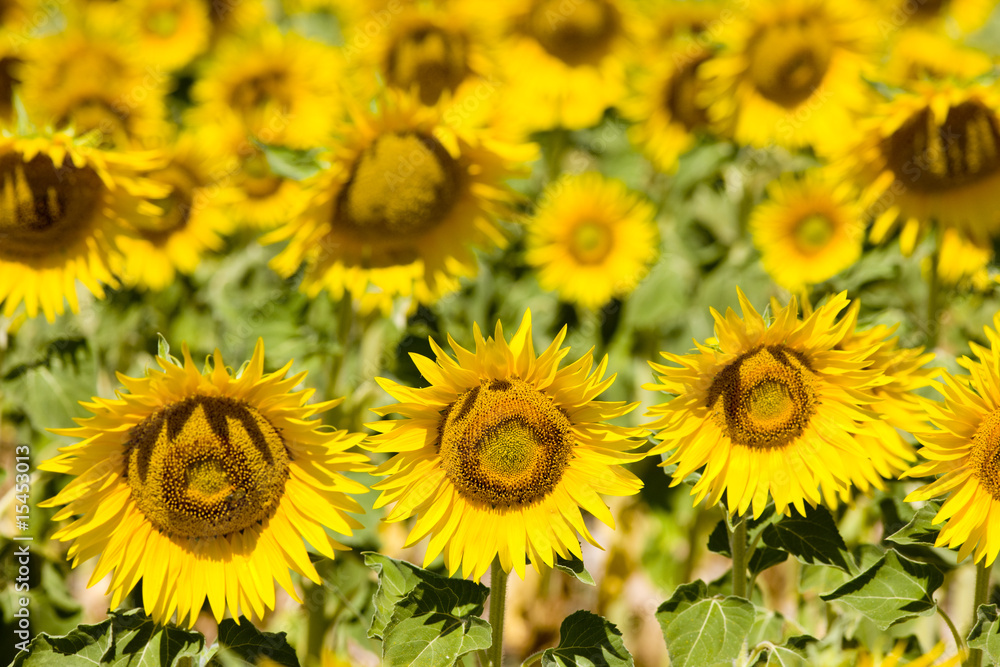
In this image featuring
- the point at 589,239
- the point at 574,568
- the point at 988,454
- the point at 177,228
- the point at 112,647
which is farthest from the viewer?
the point at 589,239

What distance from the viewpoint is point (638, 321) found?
333 centimetres

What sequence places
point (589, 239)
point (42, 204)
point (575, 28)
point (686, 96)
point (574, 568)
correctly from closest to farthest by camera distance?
point (574, 568) < point (42, 204) < point (589, 239) < point (686, 96) < point (575, 28)

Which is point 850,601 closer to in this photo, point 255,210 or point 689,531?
point 689,531

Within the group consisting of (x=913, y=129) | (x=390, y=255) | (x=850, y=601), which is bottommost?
(x=850, y=601)

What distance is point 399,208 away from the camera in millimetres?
2508

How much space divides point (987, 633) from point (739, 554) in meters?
0.46

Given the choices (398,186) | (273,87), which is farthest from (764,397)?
(273,87)

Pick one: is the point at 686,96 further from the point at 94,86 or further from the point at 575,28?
the point at 94,86

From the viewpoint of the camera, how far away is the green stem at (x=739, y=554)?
188 centimetres

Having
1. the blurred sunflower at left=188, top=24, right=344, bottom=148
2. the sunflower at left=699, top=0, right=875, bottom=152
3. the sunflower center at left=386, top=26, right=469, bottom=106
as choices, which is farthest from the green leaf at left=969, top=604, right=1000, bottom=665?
the blurred sunflower at left=188, top=24, right=344, bottom=148

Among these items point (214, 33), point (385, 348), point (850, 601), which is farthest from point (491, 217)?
point (214, 33)

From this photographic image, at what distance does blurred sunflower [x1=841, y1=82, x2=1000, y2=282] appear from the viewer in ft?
7.60

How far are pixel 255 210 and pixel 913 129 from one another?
2.19 meters

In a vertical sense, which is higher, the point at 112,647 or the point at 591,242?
the point at 591,242
